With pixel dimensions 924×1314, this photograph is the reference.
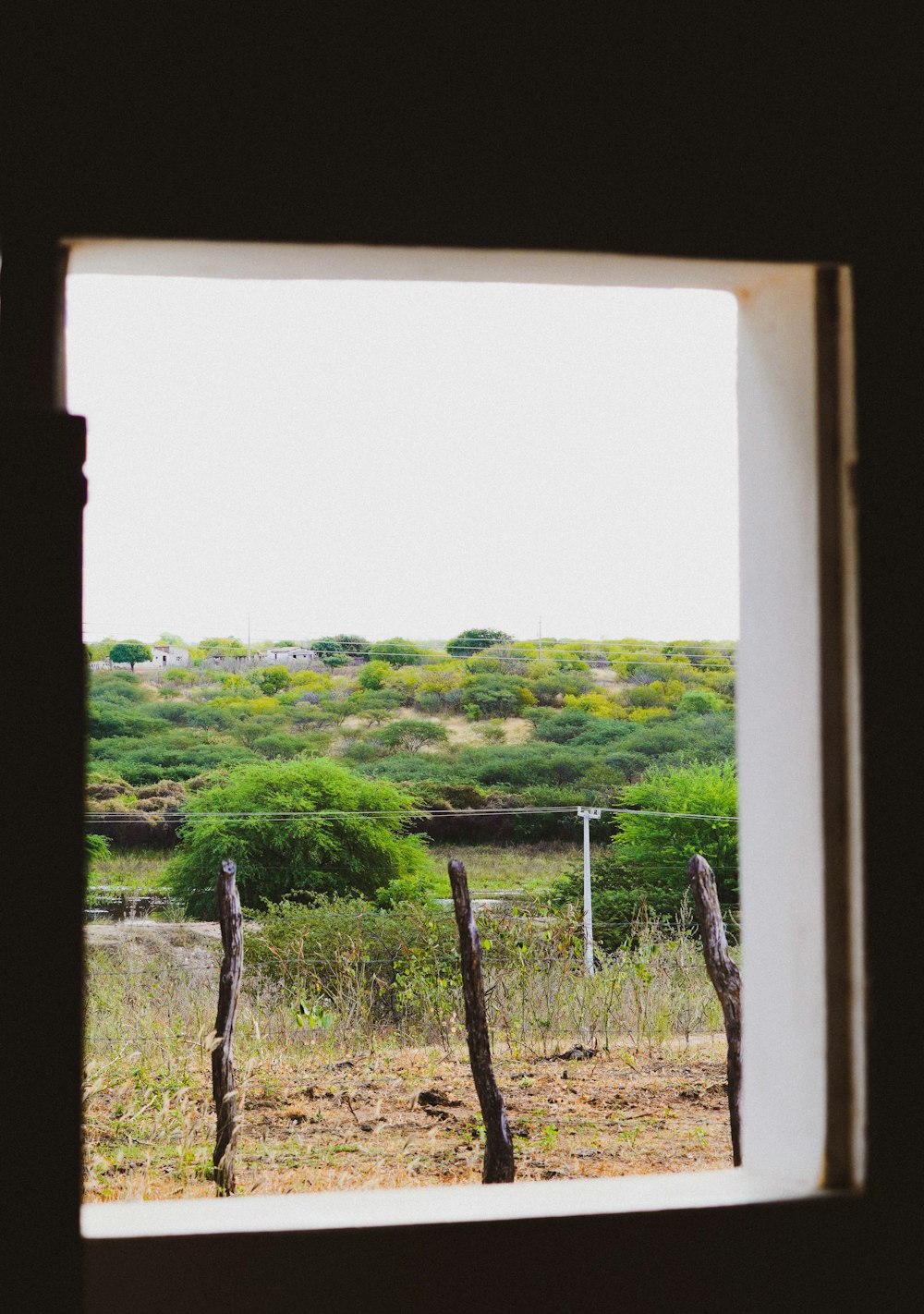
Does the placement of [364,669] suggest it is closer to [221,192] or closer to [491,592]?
[491,592]

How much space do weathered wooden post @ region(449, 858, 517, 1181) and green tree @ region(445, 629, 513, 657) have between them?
41.1 feet

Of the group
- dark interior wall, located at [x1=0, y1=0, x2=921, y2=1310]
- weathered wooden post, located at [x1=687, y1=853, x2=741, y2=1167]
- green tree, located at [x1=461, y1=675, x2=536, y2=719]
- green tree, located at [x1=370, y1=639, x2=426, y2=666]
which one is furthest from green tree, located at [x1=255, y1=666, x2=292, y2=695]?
dark interior wall, located at [x1=0, y1=0, x2=921, y2=1310]

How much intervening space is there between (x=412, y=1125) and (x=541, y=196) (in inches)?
277

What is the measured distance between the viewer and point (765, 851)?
5.27 feet

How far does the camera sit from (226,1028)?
5645 millimetres

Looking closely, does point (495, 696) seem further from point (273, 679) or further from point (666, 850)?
point (666, 850)

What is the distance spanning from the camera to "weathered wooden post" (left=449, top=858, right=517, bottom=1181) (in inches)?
230

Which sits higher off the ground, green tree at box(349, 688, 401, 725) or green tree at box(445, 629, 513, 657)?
green tree at box(445, 629, 513, 657)

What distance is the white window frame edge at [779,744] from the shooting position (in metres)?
1.44

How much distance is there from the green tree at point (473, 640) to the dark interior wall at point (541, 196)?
17.0 m

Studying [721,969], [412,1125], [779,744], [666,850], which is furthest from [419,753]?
[779,744]

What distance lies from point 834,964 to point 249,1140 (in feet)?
21.3

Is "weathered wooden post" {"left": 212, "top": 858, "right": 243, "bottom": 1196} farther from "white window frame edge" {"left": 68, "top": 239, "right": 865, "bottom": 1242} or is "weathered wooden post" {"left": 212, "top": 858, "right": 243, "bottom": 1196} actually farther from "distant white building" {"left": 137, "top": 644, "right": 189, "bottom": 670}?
"distant white building" {"left": 137, "top": 644, "right": 189, "bottom": 670}

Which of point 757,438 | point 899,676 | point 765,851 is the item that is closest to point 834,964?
point 765,851
